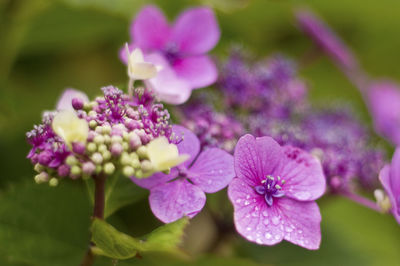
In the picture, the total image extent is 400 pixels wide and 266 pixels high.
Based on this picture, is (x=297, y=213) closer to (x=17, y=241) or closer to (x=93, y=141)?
(x=93, y=141)

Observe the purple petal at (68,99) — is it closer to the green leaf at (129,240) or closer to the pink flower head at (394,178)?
the green leaf at (129,240)

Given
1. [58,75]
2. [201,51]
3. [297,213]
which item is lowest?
[58,75]

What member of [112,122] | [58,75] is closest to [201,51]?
[112,122]

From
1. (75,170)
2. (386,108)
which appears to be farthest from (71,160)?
(386,108)

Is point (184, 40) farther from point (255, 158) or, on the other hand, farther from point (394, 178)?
point (394, 178)

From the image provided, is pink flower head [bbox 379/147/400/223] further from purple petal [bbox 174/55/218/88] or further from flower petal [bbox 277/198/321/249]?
purple petal [bbox 174/55/218/88]

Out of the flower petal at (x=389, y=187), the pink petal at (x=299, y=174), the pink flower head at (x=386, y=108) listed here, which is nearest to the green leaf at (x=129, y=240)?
the pink petal at (x=299, y=174)

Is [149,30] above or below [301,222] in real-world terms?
above

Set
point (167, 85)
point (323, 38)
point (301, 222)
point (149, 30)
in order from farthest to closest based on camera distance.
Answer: point (323, 38) < point (149, 30) < point (167, 85) < point (301, 222)
